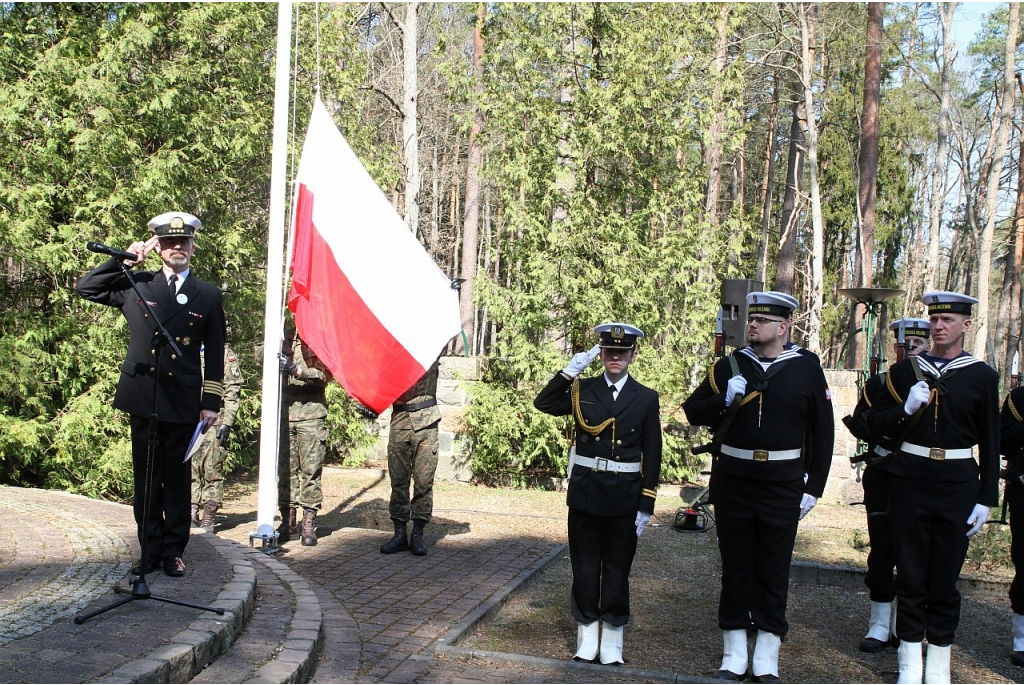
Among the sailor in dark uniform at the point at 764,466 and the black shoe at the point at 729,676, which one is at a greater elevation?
the sailor in dark uniform at the point at 764,466

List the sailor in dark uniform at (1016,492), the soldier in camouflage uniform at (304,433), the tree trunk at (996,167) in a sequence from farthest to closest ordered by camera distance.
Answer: the tree trunk at (996,167), the soldier in camouflage uniform at (304,433), the sailor in dark uniform at (1016,492)

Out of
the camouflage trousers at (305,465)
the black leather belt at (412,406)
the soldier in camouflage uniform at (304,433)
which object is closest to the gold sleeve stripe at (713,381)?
the black leather belt at (412,406)

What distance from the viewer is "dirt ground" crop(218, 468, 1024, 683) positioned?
19.5 ft

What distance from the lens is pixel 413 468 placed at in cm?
843

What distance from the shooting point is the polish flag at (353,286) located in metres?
7.70

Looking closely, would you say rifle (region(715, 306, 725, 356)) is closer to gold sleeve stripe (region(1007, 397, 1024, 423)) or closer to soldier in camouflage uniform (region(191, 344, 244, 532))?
gold sleeve stripe (region(1007, 397, 1024, 423))

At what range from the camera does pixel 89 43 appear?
1080cm

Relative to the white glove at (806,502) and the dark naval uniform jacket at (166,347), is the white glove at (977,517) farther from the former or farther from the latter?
the dark naval uniform jacket at (166,347)

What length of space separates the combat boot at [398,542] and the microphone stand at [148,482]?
3.18 meters

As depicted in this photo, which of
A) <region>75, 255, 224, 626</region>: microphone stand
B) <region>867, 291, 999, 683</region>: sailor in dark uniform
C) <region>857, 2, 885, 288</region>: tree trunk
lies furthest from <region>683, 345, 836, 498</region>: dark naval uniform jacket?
<region>857, 2, 885, 288</region>: tree trunk

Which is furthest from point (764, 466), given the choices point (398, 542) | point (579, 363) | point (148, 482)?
point (398, 542)

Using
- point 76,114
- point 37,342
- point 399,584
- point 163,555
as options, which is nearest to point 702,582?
point 399,584

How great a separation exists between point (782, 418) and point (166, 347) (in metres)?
3.69

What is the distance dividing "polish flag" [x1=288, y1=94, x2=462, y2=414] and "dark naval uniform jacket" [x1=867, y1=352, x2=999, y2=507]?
391 cm
